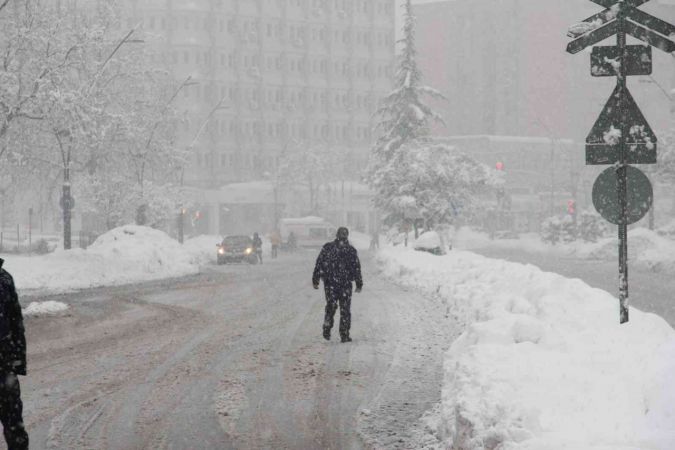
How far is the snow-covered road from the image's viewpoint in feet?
23.5

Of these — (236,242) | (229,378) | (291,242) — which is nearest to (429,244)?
(236,242)

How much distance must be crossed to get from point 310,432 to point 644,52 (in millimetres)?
5512

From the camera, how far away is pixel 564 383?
6426 mm

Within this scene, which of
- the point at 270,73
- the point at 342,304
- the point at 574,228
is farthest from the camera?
the point at 270,73

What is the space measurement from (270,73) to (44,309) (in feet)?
305

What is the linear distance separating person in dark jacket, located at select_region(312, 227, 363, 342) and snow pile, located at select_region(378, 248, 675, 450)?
3.07 m

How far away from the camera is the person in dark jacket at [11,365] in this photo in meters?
5.76

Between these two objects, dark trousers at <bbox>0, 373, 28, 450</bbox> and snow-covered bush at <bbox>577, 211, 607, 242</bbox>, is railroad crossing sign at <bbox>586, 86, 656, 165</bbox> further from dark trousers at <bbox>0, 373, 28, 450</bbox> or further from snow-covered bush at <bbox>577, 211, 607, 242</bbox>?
snow-covered bush at <bbox>577, 211, 607, 242</bbox>

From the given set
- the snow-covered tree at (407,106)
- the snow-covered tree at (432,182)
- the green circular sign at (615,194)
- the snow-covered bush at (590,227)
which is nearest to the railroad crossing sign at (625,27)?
the green circular sign at (615,194)

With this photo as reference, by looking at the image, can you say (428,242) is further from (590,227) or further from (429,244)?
(590,227)

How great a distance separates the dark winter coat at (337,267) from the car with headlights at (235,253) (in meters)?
30.0

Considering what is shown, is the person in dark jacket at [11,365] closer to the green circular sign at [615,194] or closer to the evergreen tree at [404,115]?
the green circular sign at [615,194]

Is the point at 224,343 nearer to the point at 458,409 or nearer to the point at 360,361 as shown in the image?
the point at 360,361

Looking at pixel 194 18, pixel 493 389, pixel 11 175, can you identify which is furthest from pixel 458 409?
pixel 194 18
